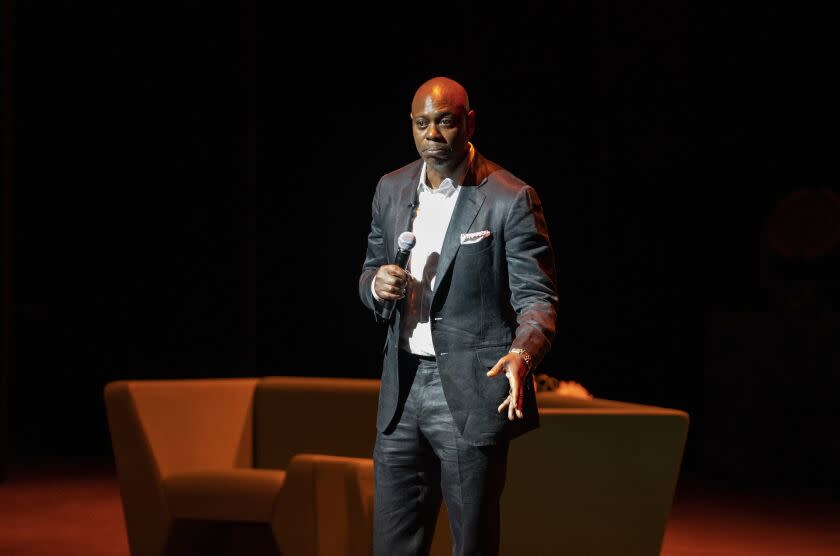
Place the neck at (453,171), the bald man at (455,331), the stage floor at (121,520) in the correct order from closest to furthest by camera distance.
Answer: the bald man at (455,331), the neck at (453,171), the stage floor at (121,520)

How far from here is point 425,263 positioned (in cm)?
245

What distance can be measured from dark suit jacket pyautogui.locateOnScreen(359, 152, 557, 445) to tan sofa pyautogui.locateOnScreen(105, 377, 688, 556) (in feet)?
4.27

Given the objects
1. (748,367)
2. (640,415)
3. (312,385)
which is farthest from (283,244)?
(640,415)

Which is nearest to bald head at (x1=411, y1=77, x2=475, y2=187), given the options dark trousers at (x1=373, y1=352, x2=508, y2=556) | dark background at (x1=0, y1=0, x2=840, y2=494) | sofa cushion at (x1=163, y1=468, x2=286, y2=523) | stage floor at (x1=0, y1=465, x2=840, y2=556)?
dark trousers at (x1=373, y1=352, x2=508, y2=556)

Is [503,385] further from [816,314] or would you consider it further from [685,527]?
[816,314]

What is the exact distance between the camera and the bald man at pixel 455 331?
2342 mm

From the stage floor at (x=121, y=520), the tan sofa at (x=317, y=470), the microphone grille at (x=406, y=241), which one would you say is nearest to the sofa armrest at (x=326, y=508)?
the tan sofa at (x=317, y=470)

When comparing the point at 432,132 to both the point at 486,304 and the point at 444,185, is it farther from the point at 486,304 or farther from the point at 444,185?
the point at 486,304

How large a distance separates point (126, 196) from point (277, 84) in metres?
1.18

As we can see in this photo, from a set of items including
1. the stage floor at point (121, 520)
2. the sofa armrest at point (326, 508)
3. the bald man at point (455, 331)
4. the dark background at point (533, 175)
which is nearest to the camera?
the bald man at point (455, 331)

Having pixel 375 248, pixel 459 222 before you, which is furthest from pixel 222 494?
pixel 459 222

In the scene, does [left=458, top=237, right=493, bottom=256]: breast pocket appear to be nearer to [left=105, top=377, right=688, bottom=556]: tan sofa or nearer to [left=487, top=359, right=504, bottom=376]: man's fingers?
[left=487, top=359, right=504, bottom=376]: man's fingers

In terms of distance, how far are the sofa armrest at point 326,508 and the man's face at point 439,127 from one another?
4.93 feet

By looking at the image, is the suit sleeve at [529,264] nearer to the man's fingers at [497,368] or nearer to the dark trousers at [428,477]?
the man's fingers at [497,368]
